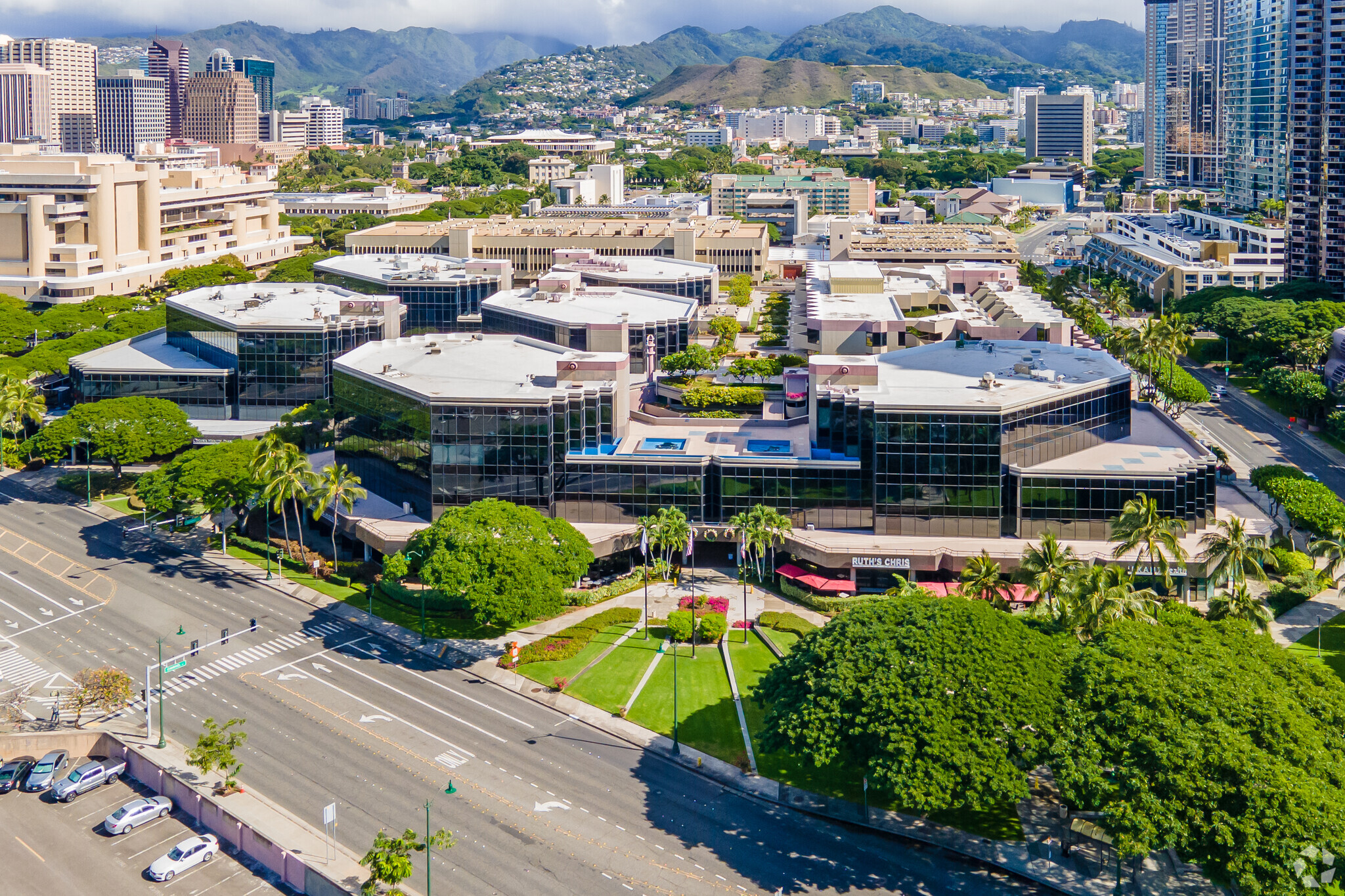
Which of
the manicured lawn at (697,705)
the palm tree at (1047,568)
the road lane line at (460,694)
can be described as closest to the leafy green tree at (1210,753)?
the palm tree at (1047,568)

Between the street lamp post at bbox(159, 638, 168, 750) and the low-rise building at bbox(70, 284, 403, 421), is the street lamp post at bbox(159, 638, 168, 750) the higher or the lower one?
the lower one

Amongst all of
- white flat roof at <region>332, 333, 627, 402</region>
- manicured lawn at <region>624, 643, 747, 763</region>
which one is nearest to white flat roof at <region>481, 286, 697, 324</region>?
white flat roof at <region>332, 333, 627, 402</region>

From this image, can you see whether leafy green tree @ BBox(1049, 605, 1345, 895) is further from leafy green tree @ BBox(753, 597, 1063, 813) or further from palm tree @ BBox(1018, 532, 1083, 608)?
palm tree @ BBox(1018, 532, 1083, 608)

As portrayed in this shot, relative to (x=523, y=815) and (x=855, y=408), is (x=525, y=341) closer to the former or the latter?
(x=855, y=408)

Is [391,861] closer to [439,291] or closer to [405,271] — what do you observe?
[439,291]

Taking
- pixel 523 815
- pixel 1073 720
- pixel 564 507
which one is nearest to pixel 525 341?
pixel 564 507

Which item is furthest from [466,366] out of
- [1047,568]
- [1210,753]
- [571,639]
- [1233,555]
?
[1210,753]

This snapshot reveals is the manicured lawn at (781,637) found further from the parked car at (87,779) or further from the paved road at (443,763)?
the parked car at (87,779)
